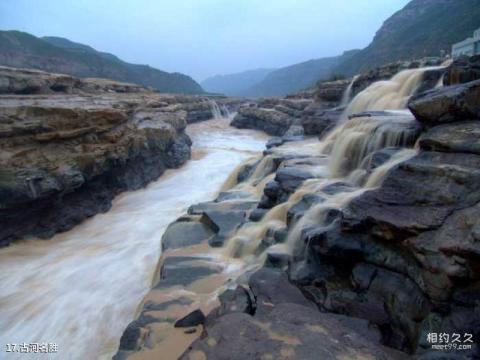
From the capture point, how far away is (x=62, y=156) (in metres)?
10.4

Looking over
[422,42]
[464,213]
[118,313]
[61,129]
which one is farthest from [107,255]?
[422,42]

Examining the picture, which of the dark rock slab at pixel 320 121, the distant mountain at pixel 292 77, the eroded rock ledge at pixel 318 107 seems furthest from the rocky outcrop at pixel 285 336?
the distant mountain at pixel 292 77

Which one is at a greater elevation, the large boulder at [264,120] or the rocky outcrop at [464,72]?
the rocky outcrop at [464,72]

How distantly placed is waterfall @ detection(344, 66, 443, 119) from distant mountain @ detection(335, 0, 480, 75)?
25630 mm

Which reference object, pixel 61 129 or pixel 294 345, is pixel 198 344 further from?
pixel 61 129

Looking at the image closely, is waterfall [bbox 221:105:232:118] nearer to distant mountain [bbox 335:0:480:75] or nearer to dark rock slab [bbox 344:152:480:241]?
distant mountain [bbox 335:0:480:75]

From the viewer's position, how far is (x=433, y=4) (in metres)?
64.5

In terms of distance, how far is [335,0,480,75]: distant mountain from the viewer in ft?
128

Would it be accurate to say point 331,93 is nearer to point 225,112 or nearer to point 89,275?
point 89,275

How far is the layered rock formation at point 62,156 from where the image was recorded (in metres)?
9.30

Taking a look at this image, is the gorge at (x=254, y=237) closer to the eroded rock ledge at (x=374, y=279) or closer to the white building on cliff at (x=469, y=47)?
the eroded rock ledge at (x=374, y=279)

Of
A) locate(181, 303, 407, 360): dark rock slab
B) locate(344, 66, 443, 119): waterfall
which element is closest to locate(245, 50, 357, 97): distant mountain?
locate(344, 66, 443, 119): waterfall

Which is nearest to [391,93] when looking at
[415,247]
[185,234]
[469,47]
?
[185,234]

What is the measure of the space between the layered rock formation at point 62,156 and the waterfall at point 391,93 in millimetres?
7419
